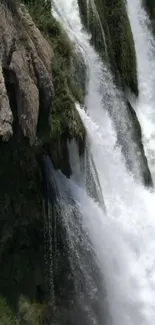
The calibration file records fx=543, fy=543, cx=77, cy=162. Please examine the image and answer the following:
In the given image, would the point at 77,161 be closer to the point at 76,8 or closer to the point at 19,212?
the point at 19,212

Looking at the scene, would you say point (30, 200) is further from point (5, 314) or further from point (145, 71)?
point (145, 71)

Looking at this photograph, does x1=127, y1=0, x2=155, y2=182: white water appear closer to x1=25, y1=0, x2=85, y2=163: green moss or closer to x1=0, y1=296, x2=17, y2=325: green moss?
x1=25, y1=0, x2=85, y2=163: green moss

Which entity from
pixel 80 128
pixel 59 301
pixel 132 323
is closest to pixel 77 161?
pixel 80 128

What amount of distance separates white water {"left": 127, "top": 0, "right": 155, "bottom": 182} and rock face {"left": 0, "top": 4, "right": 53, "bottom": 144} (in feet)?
19.7

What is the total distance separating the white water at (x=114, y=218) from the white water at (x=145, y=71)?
7.95ft

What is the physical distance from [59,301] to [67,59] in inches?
181

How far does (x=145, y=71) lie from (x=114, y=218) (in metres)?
6.13

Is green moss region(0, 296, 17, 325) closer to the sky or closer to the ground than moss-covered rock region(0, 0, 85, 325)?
closer to the ground

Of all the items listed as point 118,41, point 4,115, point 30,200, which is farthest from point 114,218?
point 118,41

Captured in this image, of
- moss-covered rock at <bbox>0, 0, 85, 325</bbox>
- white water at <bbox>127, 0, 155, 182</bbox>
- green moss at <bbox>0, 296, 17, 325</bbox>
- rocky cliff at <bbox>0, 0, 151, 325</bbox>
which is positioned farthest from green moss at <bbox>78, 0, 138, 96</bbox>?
green moss at <bbox>0, 296, 17, 325</bbox>

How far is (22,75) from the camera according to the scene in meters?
8.74

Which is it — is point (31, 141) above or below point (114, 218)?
above

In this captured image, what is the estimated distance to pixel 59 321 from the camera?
1005 centimetres

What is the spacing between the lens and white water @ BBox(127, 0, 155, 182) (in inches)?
583
